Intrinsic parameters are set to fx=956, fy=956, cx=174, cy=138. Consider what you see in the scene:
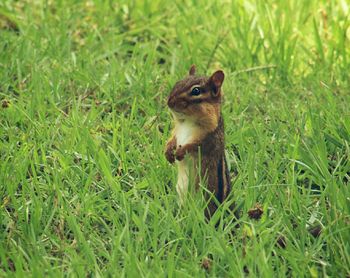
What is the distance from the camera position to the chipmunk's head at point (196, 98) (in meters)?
4.70

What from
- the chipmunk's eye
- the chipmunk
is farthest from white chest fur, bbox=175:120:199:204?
the chipmunk's eye

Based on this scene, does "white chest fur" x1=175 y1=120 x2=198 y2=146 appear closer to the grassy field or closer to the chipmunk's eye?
the chipmunk's eye

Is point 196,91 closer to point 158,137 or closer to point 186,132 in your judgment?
point 186,132

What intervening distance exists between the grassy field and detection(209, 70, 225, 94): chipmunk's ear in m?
0.51

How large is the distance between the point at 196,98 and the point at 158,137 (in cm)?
92

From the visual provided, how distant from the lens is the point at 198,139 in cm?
469

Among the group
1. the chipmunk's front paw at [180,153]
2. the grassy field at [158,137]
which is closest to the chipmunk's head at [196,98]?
the chipmunk's front paw at [180,153]

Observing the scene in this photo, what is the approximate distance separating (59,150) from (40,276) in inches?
58.7

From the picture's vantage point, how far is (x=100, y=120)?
596 centimetres

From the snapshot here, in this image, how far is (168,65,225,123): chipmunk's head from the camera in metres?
4.70

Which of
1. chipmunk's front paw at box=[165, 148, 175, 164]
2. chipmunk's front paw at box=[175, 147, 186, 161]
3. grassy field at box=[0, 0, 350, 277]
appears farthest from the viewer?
chipmunk's front paw at box=[165, 148, 175, 164]

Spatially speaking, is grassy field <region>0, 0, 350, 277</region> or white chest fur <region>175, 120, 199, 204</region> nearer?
grassy field <region>0, 0, 350, 277</region>

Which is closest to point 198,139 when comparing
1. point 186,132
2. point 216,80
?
point 186,132

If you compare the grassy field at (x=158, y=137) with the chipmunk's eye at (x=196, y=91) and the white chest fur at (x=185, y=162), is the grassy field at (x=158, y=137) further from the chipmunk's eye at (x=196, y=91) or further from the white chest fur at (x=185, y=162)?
the chipmunk's eye at (x=196, y=91)
